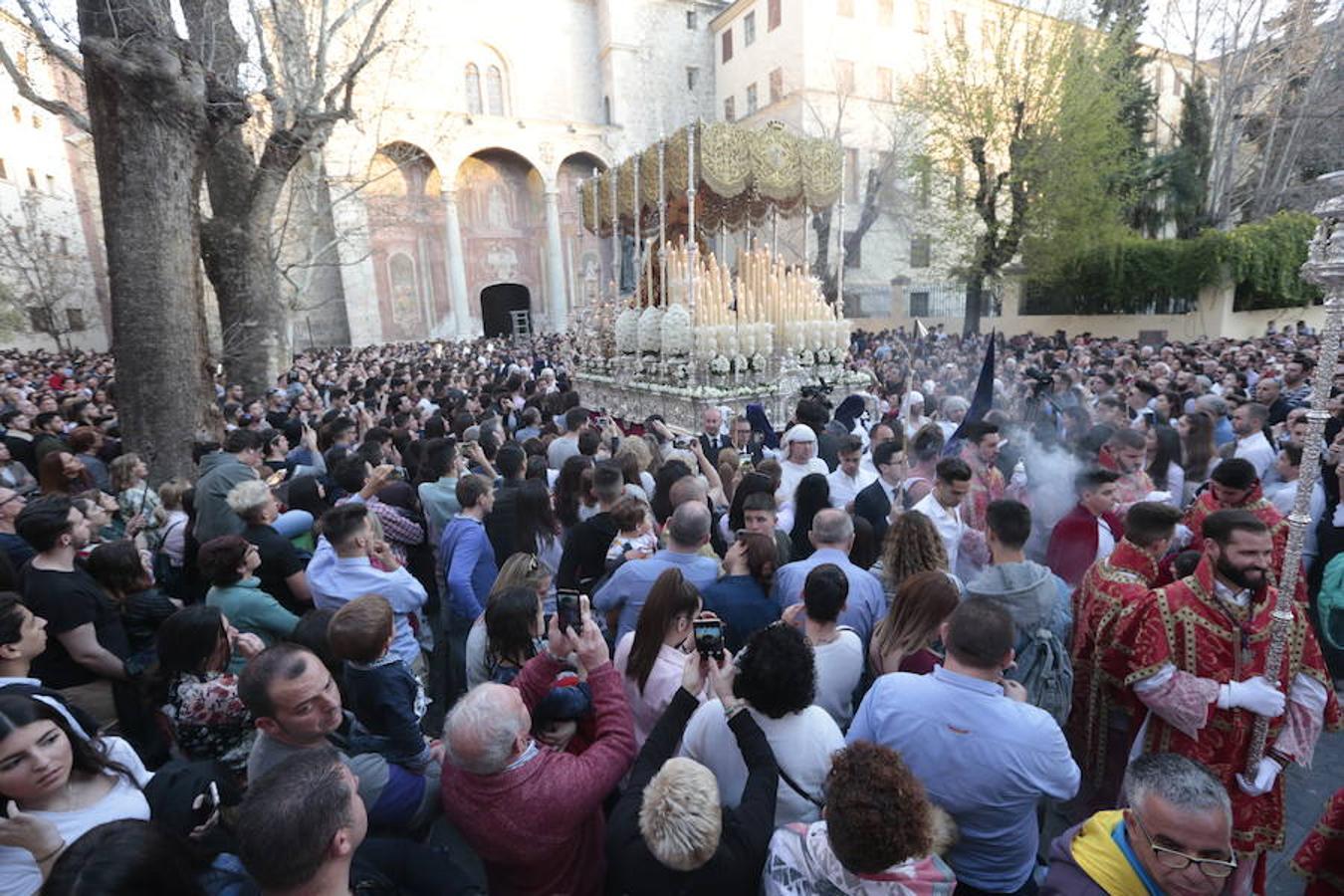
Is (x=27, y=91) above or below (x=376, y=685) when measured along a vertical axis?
above

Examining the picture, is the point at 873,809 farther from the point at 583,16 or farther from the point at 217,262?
the point at 583,16

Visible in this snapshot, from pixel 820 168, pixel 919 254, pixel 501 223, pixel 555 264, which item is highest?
pixel 501 223

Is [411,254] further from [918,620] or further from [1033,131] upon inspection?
[918,620]

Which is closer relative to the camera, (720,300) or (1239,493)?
(1239,493)

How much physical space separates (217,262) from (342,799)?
12001mm

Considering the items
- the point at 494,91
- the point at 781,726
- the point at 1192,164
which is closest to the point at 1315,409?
the point at 781,726

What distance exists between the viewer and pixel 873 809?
144cm

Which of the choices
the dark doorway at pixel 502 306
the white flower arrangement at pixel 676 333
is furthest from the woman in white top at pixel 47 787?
the dark doorway at pixel 502 306

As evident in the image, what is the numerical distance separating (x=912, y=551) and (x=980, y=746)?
121 centimetres

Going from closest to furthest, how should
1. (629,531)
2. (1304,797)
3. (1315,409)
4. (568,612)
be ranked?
1. (568,612)
2. (1315,409)
3. (1304,797)
4. (629,531)

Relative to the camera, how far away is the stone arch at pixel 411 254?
30.5 metres

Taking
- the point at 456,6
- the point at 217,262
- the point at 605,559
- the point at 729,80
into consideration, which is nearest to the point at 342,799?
the point at 605,559

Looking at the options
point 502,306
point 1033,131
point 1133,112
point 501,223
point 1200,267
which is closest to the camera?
point 1200,267

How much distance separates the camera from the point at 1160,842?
4.97 ft
